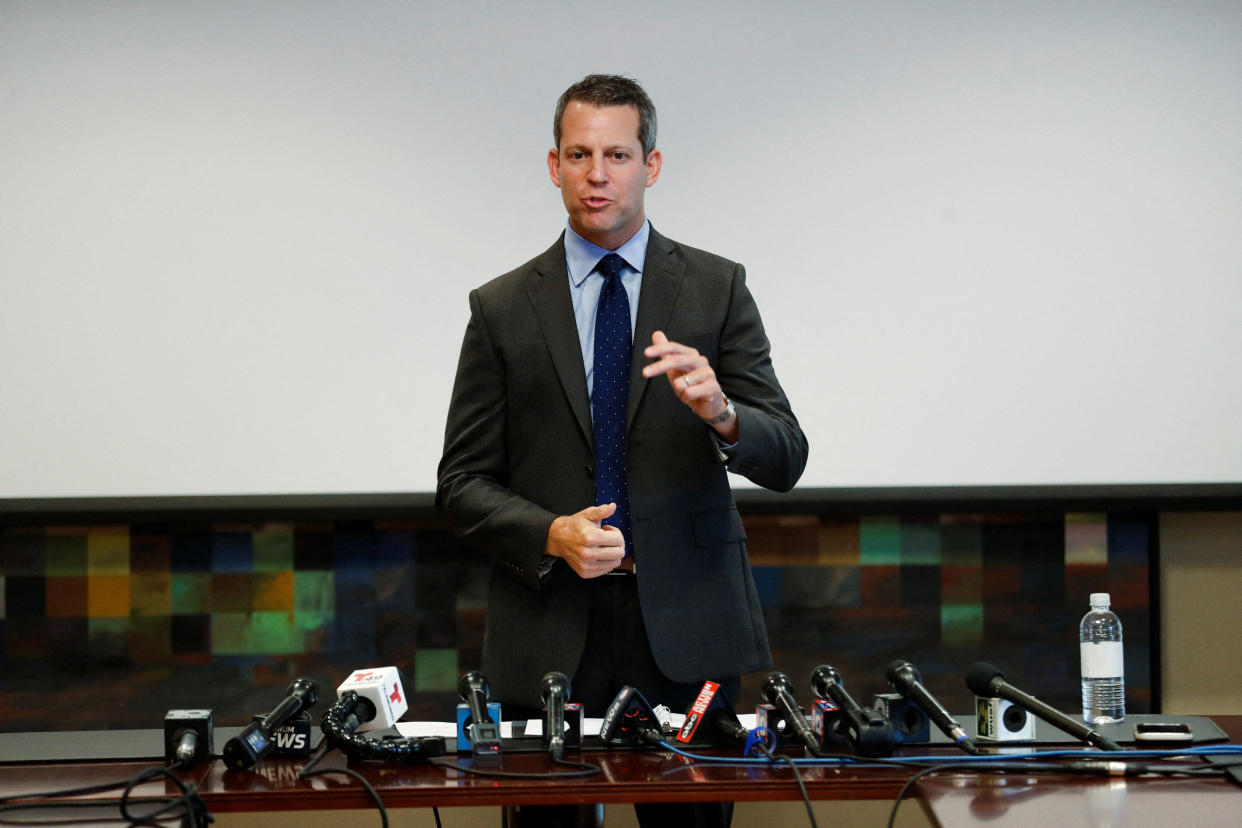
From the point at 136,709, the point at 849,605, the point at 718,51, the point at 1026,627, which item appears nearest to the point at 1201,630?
the point at 1026,627

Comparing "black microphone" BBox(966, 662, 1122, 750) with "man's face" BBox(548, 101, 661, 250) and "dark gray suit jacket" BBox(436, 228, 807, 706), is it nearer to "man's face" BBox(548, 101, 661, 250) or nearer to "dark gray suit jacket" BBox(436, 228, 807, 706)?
"dark gray suit jacket" BBox(436, 228, 807, 706)

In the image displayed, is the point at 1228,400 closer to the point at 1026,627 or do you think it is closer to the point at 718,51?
the point at 1026,627

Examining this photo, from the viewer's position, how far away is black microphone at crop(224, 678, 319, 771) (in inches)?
65.5

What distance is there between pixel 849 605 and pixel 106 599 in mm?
1881

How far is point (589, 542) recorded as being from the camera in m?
1.70

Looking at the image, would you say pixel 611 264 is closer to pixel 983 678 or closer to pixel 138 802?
pixel 983 678

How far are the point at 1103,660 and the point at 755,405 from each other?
71cm

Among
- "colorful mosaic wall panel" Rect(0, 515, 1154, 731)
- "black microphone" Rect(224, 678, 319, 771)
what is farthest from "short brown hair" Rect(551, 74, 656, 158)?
"colorful mosaic wall panel" Rect(0, 515, 1154, 731)

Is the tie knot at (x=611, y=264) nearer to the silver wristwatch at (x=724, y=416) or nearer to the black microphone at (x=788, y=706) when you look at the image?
the silver wristwatch at (x=724, y=416)

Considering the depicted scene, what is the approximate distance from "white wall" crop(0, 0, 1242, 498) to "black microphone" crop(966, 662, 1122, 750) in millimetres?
1333

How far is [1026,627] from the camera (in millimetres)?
3164

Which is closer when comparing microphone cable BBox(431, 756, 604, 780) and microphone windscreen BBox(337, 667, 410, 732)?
microphone cable BBox(431, 756, 604, 780)

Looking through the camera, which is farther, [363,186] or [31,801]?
[363,186]

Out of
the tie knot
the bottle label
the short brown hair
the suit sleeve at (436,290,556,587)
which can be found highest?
the short brown hair
